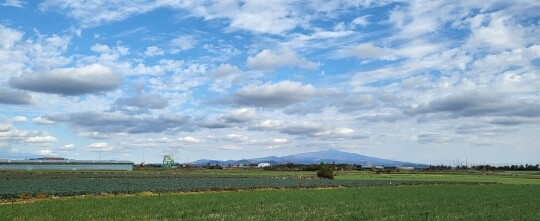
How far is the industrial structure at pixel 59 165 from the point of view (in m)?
153

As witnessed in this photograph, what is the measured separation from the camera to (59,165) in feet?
542

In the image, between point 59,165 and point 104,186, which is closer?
point 104,186

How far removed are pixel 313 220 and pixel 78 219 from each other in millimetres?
13098

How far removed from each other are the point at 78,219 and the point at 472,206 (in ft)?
93.7

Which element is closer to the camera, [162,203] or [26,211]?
[26,211]

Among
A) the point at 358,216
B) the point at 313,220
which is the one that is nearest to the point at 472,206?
the point at 358,216

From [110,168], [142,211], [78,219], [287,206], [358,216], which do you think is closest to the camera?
[78,219]

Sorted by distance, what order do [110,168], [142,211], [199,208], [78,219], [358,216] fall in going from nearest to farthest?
[78,219], [358,216], [142,211], [199,208], [110,168]

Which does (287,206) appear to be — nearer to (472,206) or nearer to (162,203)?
(162,203)

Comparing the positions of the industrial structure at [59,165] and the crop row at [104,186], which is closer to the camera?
the crop row at [104,186]

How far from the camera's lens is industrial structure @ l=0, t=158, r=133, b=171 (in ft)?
502

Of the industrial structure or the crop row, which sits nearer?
the crop row

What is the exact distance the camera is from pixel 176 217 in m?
28.8

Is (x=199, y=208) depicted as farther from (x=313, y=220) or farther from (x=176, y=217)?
(x=313, y=220)
